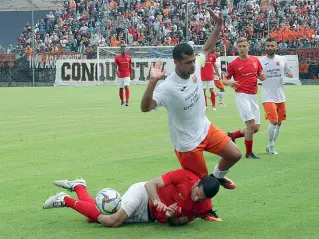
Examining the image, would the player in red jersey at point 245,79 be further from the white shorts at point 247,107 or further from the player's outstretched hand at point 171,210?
the player's outstretched hand at point 171,210

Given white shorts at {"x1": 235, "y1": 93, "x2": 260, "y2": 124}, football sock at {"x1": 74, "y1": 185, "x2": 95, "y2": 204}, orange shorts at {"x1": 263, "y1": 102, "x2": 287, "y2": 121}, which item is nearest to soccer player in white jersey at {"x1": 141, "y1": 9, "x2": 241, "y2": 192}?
football sock at {"x1": 74, "y1": 185, "x2": 95, "y2": 204}

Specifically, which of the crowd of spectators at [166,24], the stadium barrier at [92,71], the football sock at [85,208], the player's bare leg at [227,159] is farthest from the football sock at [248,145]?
the stadium barrier at [92,71]

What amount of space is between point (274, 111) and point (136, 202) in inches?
291

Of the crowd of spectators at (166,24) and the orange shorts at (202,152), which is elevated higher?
the crowd of spectators at (166,24)

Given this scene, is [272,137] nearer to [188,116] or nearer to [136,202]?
[188,116]

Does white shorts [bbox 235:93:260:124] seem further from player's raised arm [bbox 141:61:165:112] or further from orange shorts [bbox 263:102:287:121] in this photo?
player's raised arm [bbox 141:61:165:112]

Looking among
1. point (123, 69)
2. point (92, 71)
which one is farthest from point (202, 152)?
point (92, 71)

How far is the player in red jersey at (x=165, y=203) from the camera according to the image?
8.05 m

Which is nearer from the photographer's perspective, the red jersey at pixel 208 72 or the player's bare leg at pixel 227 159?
the player's bare leg at pixel 227 159

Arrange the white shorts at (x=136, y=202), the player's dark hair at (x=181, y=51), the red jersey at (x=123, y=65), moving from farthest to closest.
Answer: the red jersey at (x=123, y=65), the player's dark hair at (x=181, y=51), the white shorts at (x=136, y=202)

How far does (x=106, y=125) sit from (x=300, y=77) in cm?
2770

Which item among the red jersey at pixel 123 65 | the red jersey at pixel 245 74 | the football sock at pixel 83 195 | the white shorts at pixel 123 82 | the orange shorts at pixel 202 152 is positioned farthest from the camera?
the red jersey at pixel 123 65

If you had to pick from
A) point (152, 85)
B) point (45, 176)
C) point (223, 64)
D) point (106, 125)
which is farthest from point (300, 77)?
point (152, 85)

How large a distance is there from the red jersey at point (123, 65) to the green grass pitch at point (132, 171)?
7.25 metres
